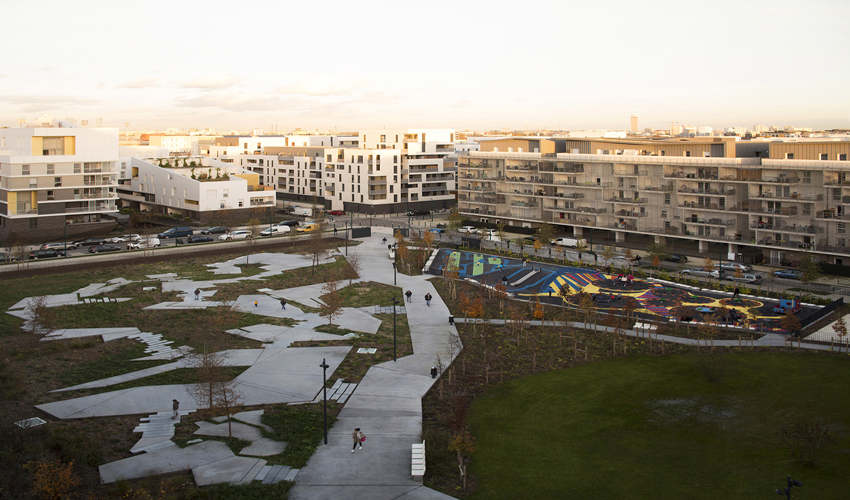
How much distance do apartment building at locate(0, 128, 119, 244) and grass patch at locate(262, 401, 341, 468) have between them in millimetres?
59645

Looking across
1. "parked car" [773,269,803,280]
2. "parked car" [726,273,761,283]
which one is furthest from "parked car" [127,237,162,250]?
"parked car" [773,269,803,280]

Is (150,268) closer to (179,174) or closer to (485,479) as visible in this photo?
(179,174)

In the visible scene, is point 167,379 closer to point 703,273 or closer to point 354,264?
point 354,264

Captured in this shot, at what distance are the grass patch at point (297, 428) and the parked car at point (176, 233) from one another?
62211 mm

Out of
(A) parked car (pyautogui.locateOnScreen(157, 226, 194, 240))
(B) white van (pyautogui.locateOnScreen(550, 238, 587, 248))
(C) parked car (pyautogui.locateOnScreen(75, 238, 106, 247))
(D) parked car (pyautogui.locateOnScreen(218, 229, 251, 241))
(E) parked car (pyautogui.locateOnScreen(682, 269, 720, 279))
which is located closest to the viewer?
(E) parked car (pyautogui.locateOnScreen(682, 269, 720, 279))

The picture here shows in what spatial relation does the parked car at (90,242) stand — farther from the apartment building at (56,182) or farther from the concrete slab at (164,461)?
the concrete slab at (164,461)

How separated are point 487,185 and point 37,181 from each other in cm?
5502

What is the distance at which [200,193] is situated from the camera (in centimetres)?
10388

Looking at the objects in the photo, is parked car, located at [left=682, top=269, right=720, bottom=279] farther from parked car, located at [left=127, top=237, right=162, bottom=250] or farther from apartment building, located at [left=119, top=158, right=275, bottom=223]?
apartment building, located at [left=119, top=158, right=275, bottom=223]

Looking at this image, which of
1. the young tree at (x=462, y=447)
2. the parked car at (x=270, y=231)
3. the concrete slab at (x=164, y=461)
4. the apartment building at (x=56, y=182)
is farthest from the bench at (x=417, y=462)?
the parked car at (x=270, y=231)

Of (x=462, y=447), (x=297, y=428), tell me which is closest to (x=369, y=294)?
→ (x=297, y=428)

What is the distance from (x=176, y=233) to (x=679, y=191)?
59.5 metres

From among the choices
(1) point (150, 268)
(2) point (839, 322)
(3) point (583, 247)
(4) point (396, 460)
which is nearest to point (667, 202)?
(3) point (583, 247)

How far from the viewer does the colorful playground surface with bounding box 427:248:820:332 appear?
171 ft
